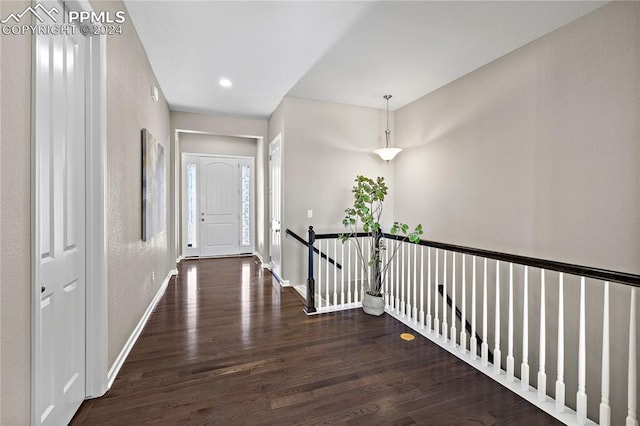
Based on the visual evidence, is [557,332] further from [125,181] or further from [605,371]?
[125,181]

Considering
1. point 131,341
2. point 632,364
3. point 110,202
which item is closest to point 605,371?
point 632,364

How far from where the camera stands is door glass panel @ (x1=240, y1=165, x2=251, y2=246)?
674 centimetres

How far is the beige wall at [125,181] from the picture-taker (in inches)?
79.2

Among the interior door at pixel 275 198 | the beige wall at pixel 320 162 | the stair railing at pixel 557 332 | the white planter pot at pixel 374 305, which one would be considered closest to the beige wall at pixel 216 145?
the interior door at pixel 275 198

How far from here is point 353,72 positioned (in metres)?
3.40

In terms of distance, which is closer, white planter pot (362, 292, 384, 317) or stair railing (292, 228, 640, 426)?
stair railing (292, 228, 640, 426)

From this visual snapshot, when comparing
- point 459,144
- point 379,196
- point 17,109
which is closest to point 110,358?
point 17,109

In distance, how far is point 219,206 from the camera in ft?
21.6

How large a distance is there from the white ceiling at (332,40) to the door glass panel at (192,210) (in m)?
2.63

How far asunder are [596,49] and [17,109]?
3728mm

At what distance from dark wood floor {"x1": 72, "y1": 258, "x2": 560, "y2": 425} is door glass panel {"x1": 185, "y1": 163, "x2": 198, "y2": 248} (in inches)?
130

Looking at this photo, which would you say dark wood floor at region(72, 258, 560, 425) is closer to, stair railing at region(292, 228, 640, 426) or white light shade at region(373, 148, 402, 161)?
stair railing at region(292, 228, 640, 426)

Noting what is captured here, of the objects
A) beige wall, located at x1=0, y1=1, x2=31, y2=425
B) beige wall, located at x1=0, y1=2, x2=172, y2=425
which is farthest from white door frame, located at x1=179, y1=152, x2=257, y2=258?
beige wall, located at x1=0, y1=1, x2=31, y2=425

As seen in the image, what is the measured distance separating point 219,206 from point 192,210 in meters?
0.58
